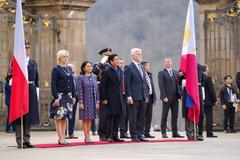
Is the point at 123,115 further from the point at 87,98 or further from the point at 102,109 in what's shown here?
the point at 87,98

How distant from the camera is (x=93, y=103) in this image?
20.9 m

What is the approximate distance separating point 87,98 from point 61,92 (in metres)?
1.04

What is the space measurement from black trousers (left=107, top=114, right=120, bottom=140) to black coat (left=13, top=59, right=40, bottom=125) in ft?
6.44

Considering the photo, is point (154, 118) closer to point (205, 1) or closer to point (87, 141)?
point (205, 1)

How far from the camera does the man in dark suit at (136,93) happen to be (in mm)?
21578

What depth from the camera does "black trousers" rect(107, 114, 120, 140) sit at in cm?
2128

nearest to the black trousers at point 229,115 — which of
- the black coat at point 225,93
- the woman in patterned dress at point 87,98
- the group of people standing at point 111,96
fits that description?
the black coat at point 225,93

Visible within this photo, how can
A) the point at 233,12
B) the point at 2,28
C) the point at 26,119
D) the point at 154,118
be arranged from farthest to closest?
the point at 154,118
the point at 2,28
the point at 233,12
the point at 26,119

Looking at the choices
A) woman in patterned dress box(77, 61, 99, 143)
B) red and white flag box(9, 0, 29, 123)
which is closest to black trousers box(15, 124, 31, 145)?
red and white flag box(9, 0, 29, 123)

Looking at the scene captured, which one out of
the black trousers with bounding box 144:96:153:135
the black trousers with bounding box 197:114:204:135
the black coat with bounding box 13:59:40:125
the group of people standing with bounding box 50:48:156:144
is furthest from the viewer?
the black trousers with bounding box 144:96:153:135

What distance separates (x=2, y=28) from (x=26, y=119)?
969 cm

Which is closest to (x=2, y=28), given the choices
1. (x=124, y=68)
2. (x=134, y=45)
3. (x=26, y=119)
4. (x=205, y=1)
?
(x=205, y=1)

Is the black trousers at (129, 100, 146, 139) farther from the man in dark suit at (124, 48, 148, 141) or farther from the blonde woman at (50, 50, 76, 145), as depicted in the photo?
the blonde woman at (50, 50, 76, 145)

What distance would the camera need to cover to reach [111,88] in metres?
21.2
